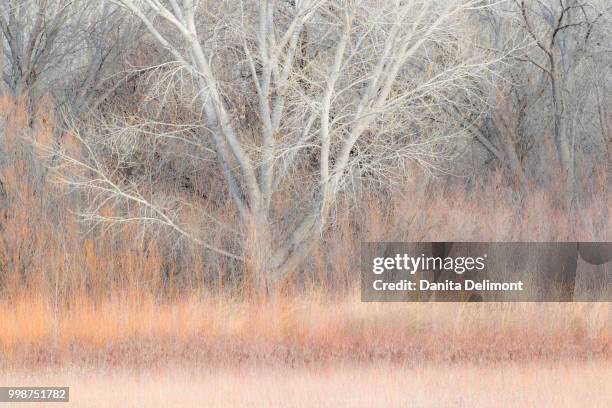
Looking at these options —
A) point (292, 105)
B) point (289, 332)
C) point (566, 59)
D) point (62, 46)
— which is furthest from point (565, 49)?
point (289, 332)

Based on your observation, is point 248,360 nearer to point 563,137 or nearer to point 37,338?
point 37,338

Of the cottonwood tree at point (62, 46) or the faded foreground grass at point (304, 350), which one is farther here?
the cottonwood tree at point (62, 46)

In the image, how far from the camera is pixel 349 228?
48.2ft

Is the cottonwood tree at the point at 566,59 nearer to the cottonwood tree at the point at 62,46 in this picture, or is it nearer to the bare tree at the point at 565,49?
the bare tree at the point at 565,49

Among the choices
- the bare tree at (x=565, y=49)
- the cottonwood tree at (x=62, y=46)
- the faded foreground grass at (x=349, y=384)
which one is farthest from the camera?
the bare tree at (x=565, y=49)

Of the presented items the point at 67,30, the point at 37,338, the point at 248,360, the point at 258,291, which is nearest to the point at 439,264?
the point at 258,291

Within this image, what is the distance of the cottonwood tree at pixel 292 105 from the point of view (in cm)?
1341

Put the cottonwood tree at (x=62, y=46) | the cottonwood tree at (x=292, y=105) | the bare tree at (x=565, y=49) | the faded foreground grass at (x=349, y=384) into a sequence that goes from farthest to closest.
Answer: the bare tree at (x=565, y=49) < the cottonwood tree at (x=62, y=46) < the cottonwood tree at (x=292, y=105) < the faded foreground grass at (x=349, y=384)

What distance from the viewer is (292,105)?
46.9 feet

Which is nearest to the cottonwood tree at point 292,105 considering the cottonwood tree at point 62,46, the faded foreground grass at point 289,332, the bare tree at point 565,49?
the faded foreground grass at point 289,332

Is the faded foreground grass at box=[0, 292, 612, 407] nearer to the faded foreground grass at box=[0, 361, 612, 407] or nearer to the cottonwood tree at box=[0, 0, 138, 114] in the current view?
the faded foreground grass at box=[0, 361, 612, 407]

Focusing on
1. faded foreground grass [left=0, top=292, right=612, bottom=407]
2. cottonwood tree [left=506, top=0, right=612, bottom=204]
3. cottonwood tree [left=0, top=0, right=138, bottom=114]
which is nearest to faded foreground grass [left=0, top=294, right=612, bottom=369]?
faded foreground grass [left=0, top=292, right=612, bottom=407]

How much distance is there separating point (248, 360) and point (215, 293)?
270 cm

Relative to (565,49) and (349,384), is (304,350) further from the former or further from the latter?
(565,49)
